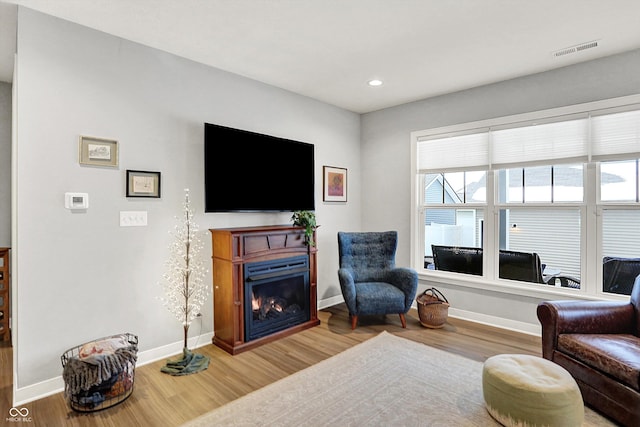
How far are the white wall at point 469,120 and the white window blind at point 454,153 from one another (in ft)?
0.63

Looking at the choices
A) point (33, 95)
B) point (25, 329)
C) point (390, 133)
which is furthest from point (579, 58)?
point (25, 329)

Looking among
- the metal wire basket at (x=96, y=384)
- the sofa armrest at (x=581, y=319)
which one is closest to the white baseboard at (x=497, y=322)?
the sofa armrest at (x=581, y=319)

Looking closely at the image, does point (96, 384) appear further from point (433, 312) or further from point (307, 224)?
point (433, 312)

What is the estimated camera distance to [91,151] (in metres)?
2.55

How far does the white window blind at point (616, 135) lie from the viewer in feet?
9.78

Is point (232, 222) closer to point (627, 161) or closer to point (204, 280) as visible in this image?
point (204, 280)

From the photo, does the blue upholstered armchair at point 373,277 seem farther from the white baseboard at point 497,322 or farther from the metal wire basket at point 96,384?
the metal wire basket at point 96,384

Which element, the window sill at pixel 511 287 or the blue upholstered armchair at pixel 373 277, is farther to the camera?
the blue upholstered armchair at pixel 373 277

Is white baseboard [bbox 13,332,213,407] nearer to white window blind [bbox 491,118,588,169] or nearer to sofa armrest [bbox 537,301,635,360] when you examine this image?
sofa armrest [bbox 537,301,635,360]

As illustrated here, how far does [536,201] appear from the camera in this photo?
3537mm

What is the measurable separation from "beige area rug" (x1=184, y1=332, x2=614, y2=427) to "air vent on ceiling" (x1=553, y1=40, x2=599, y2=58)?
2864mm

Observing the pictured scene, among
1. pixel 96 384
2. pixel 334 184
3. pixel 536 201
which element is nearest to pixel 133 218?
pixel 96 384

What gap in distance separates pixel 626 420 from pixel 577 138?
2.51 metres

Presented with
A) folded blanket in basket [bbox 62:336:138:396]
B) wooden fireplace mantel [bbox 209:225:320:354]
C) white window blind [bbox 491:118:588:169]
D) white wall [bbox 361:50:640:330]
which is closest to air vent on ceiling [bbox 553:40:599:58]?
white wall [bbox 361:50:640:330]
